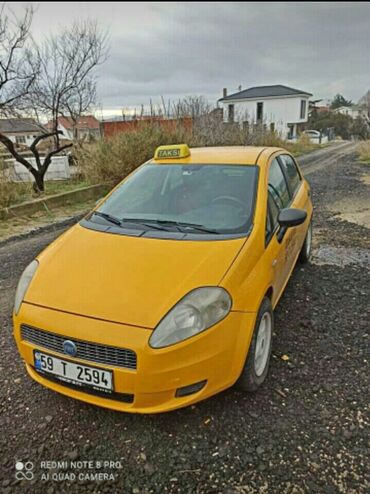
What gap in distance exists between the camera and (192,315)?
197cm

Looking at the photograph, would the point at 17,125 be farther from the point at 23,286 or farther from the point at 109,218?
the point at 23,286

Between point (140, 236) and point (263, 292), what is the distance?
948 millimetres

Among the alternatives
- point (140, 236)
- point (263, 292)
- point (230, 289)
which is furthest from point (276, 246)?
point (140, 236)

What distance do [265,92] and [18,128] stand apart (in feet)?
127

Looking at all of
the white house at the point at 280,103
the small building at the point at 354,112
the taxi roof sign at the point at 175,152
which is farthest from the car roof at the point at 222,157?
the small building at the point at 354,112

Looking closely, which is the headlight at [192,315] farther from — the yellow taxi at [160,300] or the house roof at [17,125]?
the house roof at [17,125]

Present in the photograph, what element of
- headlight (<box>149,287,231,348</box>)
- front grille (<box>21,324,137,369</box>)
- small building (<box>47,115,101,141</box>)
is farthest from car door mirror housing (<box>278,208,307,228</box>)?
small building (<box>47,115,101,141</box>)

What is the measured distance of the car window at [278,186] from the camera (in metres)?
Answer: 3.15

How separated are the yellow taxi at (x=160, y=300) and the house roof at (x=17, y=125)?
9.62 m

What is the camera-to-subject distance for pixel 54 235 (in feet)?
20.8

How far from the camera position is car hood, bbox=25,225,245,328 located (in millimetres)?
1997

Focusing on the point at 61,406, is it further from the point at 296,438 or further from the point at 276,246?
the point at 276,246

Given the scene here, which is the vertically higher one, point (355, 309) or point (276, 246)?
point (276, 246)

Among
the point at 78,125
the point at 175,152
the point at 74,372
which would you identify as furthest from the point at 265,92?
the point at 74,372
